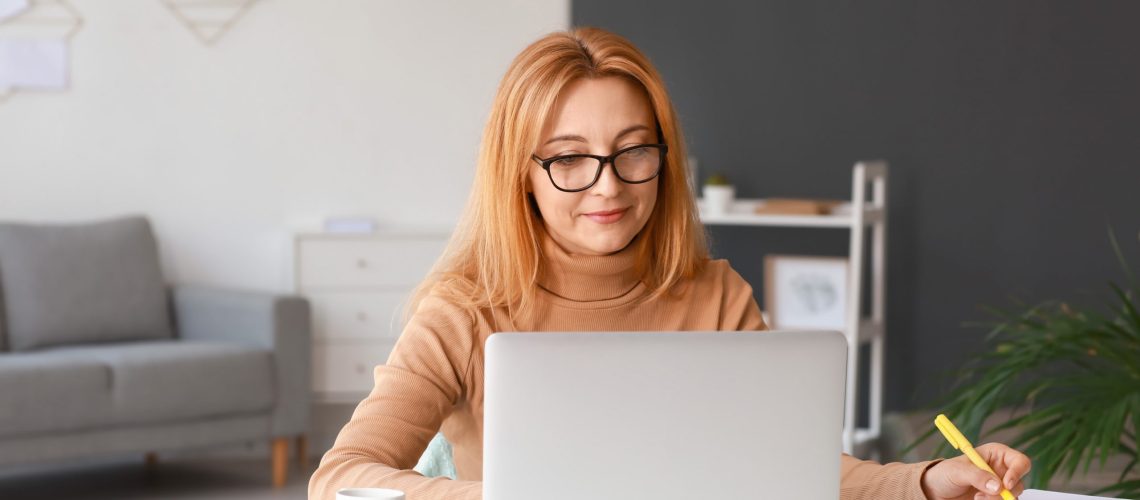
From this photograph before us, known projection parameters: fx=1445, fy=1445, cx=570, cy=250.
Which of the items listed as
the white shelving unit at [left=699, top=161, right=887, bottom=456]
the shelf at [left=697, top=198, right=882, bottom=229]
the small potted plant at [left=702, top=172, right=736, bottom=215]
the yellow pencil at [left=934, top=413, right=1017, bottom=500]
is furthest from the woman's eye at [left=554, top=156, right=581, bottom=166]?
the small potted plant at [left=702, top=172, right=736, bottom=215]

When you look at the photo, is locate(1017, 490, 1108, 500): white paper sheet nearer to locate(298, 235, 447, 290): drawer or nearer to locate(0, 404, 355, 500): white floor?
locate(0, 404, 355, 500): white floor

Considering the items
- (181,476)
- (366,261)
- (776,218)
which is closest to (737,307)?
(776,218)

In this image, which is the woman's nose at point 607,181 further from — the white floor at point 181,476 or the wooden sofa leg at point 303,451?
the wooden sofa leg at point 303,451

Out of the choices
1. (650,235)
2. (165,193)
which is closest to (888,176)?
(165,193)

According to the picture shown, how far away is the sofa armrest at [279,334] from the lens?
450 cm

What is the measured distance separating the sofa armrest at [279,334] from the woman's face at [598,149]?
2944mm

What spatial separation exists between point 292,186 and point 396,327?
669mm

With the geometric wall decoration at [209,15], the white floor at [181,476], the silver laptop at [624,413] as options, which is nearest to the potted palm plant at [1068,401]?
the silver laptop at [624,413]

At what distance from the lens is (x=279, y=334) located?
4.50 m

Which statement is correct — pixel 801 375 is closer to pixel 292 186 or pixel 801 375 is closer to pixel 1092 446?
pixel 1092 446

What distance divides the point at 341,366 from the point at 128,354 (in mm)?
830

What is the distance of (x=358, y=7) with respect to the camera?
5156 millimetres

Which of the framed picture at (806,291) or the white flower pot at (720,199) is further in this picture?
the white flower pot at (720,199)

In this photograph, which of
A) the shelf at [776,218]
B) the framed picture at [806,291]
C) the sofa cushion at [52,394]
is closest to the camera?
the sofa cushion at [52,394]
